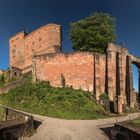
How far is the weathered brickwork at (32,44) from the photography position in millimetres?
39438

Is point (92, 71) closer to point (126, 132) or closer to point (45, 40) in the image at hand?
point (126, 132)

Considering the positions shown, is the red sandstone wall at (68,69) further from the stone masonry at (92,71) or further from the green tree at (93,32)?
the green tree at (93,32)

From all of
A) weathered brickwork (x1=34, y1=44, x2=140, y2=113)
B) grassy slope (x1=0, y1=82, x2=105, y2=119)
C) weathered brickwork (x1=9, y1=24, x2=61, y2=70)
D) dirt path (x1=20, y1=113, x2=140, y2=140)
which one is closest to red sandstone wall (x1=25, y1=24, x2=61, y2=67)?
weathered brickwork (x1=9, y1=24, x2=61, y2=70)

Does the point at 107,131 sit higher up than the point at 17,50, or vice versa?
the point at 17,50

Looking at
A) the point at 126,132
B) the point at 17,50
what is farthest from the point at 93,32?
the point at 17,50

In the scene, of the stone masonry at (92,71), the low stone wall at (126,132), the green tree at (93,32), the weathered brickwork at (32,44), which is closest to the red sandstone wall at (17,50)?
the weathered brickwork at (32,44)

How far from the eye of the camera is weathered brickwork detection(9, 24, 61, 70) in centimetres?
3944

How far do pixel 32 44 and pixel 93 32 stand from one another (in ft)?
57.2

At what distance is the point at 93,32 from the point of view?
29.2m

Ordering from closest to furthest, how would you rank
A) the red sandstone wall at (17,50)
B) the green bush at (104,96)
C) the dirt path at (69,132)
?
the dirt path at (69,132)
the green bush at (104,96)
the red sandstone wall at (17,50)

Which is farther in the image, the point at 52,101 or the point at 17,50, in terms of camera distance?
the point at 17,50

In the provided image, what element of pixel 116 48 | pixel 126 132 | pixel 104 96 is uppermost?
pixel 116 48

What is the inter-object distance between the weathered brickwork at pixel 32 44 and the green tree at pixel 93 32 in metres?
7.78

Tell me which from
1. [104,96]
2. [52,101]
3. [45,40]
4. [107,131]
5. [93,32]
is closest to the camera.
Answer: [107,131]
